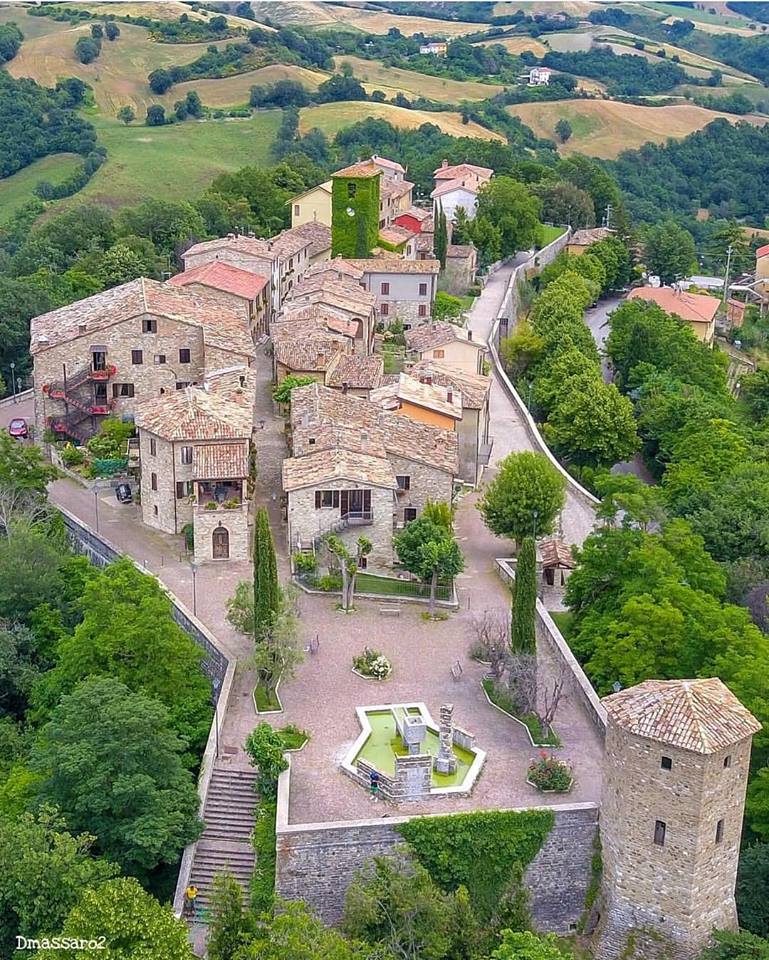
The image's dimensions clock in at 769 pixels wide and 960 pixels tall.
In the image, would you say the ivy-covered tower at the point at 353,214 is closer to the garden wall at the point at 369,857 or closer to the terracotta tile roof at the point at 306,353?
the terracotta tile roof at the point at 306,353

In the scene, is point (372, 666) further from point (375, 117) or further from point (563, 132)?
point (563, 132)

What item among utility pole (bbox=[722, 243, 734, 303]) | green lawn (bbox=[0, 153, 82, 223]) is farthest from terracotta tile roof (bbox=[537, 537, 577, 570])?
green lawn (bbox=[0, 153, 82, 223])

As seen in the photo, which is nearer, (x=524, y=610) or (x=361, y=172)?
(x=524, y=610)

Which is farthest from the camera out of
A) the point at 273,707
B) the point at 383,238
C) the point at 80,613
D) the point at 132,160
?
the point at 132,160

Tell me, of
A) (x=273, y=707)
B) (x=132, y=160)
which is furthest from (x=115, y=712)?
(x=132, y=160)

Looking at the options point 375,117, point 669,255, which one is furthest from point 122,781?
point 375,117

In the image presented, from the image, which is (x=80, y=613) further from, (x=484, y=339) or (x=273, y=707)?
(x=484, y=339)
